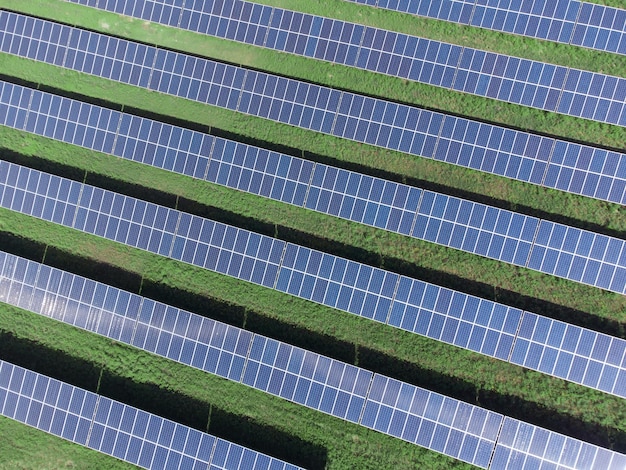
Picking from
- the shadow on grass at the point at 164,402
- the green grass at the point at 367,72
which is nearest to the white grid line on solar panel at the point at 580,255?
the green grass at the point at 367,72

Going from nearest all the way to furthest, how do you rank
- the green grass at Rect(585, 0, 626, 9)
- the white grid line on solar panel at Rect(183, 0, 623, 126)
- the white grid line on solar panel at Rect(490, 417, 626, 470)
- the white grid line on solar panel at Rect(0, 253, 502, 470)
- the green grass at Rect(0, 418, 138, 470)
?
1. the white grid line on solar panel at Rect(490, 417, 626, 470)
2. the white grid line on solar panel at Rect(0, 253, 502, 470)
3. the white grid line on solar panel at Rect(183, 0, 623, 126)
4. the green grass at Rect(585, 0, 626, 9)
5. the green grass at Rect(0, 418, 138, 470)

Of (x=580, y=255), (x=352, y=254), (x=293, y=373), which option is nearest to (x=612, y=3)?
(x=580, y=255)

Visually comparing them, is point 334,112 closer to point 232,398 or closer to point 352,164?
point 352,164

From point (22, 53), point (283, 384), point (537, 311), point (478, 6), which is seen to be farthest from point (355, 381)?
point (22, 53)

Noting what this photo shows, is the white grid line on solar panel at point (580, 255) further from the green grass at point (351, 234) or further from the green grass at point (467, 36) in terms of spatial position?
the green grass at point (467, 36)

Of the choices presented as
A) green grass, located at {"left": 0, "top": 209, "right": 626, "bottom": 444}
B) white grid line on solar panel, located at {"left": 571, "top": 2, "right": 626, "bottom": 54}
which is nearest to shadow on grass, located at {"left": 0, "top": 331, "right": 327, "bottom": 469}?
green grass, located at {"left": 0, "top": 209, "right": 626, "bottom": 444}

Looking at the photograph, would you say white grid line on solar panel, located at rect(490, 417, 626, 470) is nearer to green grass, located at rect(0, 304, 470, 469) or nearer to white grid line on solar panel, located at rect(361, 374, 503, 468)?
white grid line on solar panel, located at rect(361, 374, 503, 468)
